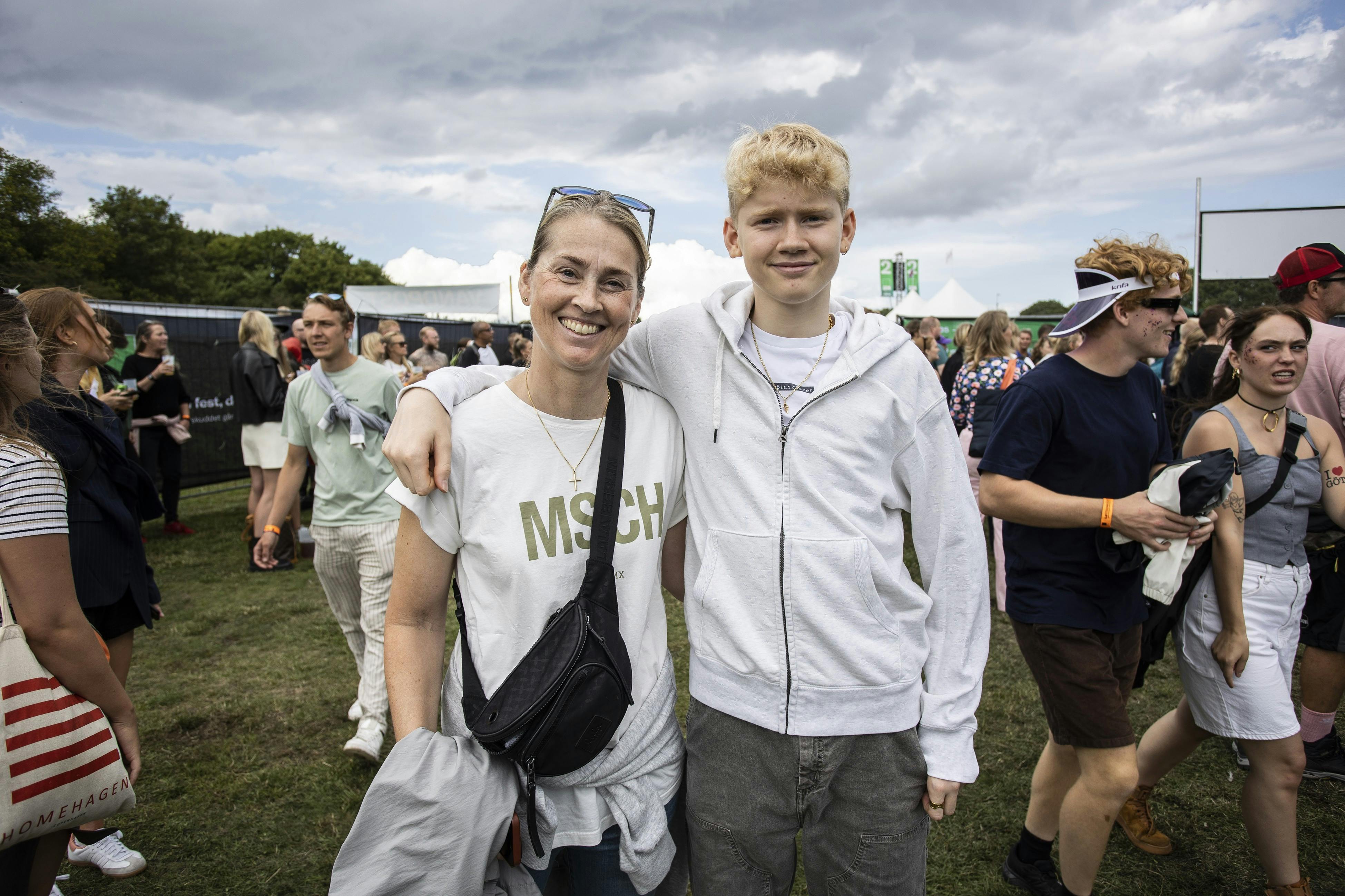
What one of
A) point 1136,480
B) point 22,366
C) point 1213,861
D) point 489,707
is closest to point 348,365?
point 22,366

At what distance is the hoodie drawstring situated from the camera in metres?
1.73

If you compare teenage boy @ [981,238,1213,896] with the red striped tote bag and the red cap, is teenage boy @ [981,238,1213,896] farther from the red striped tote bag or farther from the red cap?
the red striped tote bag

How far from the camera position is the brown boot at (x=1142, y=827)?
3.05 metres

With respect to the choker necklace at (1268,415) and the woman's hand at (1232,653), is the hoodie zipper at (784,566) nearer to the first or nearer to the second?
the woman's hand at (1232,653)

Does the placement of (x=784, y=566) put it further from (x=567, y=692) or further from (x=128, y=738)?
(x=128, y=738)

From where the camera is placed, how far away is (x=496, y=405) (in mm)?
1675

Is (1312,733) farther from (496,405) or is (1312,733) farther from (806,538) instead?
(496,405)

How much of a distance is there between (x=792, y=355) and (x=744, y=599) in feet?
1.90

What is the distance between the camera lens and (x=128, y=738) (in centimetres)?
199

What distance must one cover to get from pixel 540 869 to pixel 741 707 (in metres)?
0.56

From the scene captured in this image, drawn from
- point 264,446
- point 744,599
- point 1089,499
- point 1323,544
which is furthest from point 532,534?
point 264,446

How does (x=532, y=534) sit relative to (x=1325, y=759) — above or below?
above

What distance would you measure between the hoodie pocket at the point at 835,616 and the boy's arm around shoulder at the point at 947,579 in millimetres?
149

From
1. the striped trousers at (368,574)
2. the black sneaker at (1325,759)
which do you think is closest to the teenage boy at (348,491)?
the striped trousers at (368,574)
